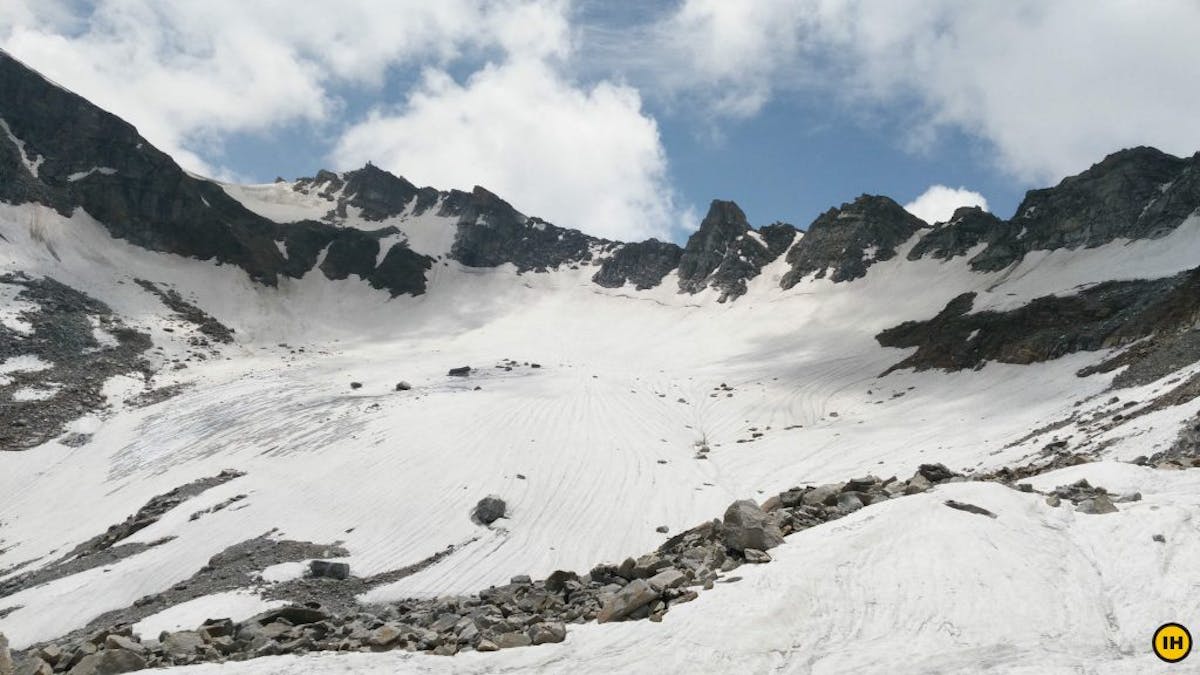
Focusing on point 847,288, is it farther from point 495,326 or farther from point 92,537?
point 92,537

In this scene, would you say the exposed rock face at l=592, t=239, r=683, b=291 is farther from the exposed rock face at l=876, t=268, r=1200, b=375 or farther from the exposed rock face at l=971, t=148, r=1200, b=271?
the exposed rock face at l=876, t=268, r=1200, b=375

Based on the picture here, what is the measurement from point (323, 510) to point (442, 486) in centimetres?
563

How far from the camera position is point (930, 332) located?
70.6 metres

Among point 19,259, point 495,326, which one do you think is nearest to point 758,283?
point 495,326

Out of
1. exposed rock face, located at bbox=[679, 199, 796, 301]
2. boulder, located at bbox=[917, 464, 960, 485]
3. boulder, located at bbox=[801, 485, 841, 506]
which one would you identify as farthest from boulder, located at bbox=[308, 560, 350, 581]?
exposed rock face, located at bbox=[679, 199, 796, 301]

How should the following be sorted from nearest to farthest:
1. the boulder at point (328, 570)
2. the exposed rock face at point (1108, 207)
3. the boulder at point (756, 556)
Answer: the boulder at point (756, 556) < the boulder at point (328, 570) < the exposed rock face at point (1108, 207)

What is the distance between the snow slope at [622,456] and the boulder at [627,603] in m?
0.53

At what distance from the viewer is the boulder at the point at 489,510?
1284 inches

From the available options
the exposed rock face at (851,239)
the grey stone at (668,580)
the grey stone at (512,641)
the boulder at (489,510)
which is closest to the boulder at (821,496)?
the grey stone at (668,580)

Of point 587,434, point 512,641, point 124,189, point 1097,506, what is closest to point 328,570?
point 512,641

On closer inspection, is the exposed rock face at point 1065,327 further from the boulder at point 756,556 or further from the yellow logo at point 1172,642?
the boulder at point 756,556

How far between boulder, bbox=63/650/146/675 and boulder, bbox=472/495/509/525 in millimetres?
20952

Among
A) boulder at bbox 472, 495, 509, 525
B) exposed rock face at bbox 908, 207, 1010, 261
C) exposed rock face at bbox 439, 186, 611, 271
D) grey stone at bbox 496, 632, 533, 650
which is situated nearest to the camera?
grey stone at bbox 496, 632, 533, 650

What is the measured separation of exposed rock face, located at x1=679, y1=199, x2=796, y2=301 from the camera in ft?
392
